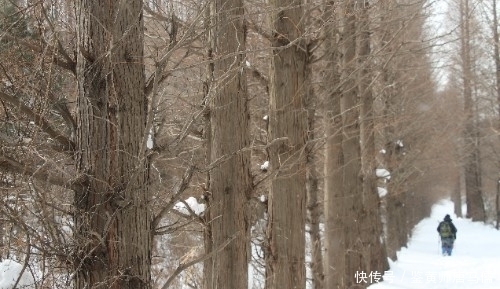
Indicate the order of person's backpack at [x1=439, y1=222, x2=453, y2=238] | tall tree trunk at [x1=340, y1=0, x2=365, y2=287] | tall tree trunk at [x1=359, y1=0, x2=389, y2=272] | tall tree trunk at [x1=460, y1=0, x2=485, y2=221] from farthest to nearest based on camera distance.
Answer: tall tree trunk at [x1=460, y1=0, x2=485, y2=221], person's backpack at [x1=439, y1=222, x2=453, y2=238], tall tree trunk at [x1=359, y1=0, x2=389, y2=272], tall tree trunk at [x1=340, y1=0, x2=365, y2=287]

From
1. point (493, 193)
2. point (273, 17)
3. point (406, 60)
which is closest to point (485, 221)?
point (493, 193)

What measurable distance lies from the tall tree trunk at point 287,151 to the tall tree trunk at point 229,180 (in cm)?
50

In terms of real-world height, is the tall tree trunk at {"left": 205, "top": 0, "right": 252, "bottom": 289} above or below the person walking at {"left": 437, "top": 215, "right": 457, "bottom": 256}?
below

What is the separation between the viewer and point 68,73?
3.29m

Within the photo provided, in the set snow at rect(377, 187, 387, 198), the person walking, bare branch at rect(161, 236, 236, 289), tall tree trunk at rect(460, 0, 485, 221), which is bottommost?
bare branch at rect(161, 236, 236, 289)

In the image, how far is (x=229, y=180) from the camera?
5.54m

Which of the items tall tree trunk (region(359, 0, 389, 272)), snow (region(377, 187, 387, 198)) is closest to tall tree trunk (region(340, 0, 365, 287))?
tall tree trunk (region(359, 0, 389, 272))

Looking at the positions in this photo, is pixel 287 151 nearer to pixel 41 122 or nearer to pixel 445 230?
pixel 41 122

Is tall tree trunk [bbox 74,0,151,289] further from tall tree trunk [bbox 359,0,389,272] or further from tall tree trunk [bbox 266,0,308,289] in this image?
tall tree trunk [bbox 359,0,389,272]

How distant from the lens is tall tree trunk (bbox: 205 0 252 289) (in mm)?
5473

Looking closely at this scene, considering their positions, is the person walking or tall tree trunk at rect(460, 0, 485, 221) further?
tall tree trunk at rect(460, 0, 485, 221)

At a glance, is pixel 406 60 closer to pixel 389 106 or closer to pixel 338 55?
pixel 389 106

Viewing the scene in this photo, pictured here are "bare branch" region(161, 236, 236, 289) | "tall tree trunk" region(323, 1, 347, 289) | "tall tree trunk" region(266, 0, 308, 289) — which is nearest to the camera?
"bare branch" region(161, 236, 236, 289)

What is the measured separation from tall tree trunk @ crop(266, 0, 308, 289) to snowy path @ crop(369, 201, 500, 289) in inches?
339
